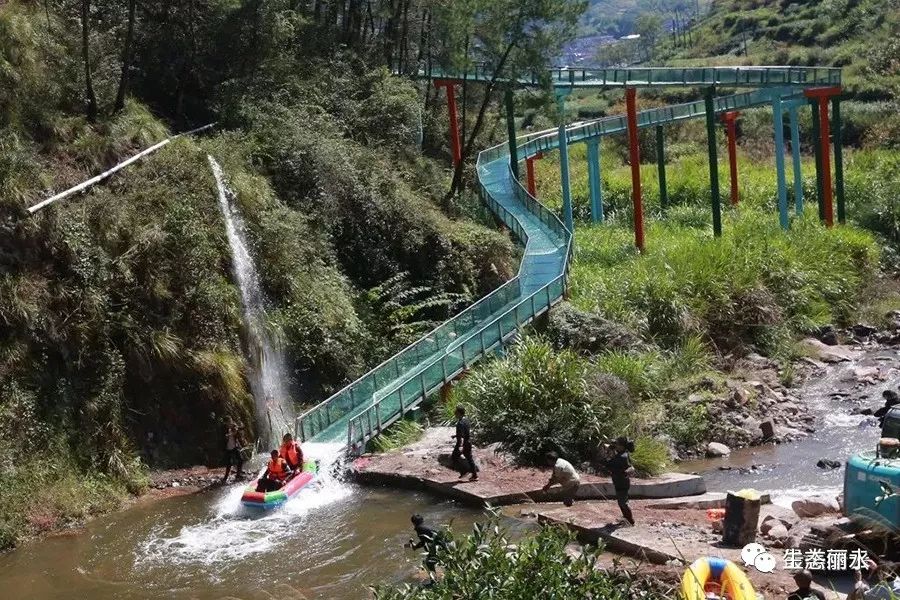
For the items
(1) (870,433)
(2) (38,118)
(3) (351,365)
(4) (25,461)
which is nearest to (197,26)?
(2) (38,118)

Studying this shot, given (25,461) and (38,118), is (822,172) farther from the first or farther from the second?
(25,461)

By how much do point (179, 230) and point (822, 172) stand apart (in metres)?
23.4

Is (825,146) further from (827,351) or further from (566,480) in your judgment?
(566,480)

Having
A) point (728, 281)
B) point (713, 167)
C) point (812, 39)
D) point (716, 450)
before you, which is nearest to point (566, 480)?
point (716, 450)

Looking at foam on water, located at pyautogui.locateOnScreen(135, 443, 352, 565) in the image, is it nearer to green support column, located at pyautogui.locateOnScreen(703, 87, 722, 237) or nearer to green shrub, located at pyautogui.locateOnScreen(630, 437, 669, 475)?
green shrub, located at pyautogui.locateOnScreen(630, 437, 669, 475)

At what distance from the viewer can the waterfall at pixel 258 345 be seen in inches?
811

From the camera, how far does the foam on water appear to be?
14.5 metres

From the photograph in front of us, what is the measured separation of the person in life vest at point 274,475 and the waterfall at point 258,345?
10.8 feet

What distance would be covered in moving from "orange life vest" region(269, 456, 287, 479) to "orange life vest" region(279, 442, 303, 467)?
0.78ft

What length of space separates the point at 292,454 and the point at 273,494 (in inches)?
42.2

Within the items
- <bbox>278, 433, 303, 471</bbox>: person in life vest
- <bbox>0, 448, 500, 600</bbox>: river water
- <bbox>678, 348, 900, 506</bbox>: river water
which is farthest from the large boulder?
<bbox>278, 433, 303, 471</bbox>: person in life vest

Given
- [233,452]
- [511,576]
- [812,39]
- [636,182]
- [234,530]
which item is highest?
[812,39]

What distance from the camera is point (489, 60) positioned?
33.2 meters

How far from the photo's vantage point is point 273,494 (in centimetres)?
1625
